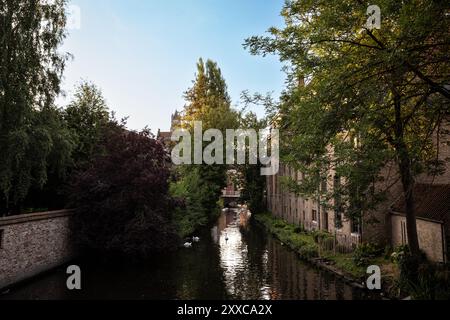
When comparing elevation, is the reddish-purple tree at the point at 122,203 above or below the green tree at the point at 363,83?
Answer: below

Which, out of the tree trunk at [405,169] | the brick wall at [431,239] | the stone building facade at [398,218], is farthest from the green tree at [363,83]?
the brick wall at [431,239]

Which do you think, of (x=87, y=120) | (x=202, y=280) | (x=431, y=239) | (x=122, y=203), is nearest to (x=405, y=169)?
(x=431, y=239)

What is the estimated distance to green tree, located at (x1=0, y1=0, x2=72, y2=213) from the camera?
51.0ft

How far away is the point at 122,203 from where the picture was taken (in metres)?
20.5

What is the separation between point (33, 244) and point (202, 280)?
8.62 metres

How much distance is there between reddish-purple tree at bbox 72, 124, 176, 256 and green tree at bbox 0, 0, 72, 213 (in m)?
2.49

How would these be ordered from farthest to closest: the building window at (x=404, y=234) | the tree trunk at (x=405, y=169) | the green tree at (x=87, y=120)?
1. the green tree at (x=87, y=120)
2. the building window at (x=404, y=234)
3. the tree trunk at (x=405, y=169)

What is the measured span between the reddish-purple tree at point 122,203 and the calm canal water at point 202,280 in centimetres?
143

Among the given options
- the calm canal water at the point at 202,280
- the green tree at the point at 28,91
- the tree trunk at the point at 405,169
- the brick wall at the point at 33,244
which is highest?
the green tree at the point at 28,91

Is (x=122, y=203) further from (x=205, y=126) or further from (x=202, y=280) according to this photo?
(x=205, y=126)

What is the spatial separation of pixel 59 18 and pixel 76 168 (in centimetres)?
965

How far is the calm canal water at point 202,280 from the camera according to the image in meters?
15.0

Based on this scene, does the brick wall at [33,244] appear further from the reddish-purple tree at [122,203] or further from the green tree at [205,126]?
the green tree at [205,126]

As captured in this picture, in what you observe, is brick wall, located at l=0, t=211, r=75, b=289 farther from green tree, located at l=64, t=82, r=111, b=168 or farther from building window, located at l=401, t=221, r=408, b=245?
building window, located at l=401, t=221, r=408, b=245
